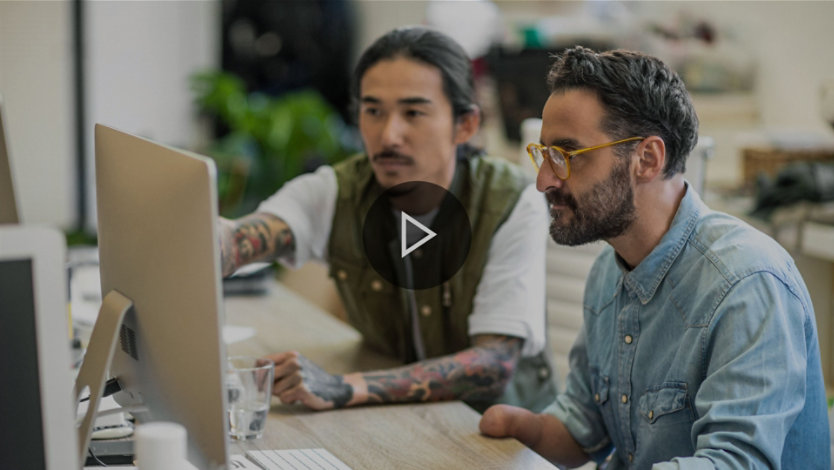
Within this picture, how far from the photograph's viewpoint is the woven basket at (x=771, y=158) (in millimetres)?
2941

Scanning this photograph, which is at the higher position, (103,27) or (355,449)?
(103,27)

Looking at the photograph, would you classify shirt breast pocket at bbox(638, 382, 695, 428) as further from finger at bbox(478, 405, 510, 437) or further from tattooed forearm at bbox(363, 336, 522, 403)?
tattooed forearm at bbox(363, 336, 522, 403)

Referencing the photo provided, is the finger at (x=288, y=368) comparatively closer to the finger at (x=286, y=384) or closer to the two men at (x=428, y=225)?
the finger at (x=286, y=384)

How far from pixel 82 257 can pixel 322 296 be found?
79 centimetres

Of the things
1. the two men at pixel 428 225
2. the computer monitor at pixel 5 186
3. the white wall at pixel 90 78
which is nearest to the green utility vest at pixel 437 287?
the two men at pixel 428 225

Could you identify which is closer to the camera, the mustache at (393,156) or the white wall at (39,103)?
the mustache at (393,156)

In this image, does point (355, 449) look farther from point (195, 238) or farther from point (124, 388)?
point (195, 238)

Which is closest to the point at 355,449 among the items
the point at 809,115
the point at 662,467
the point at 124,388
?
the point at 124,388

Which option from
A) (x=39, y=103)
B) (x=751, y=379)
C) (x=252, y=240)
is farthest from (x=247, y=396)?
(x=39, y=103)

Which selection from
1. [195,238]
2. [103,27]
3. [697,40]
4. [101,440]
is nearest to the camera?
[195,238]

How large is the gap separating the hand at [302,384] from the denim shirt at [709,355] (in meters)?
0.45

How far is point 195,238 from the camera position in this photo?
990 millimetres

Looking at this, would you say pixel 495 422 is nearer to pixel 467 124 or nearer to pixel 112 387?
pixel 112 387

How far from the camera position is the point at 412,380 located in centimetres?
169
